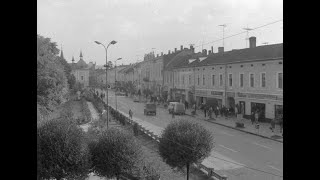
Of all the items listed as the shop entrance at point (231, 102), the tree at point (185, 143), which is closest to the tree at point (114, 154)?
the tree at point (185, 143)

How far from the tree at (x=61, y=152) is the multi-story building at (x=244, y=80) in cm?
2028

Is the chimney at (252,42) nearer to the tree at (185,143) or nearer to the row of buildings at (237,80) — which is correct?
the row of buildings at (237,80)

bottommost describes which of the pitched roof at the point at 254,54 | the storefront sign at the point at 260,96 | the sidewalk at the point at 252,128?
the sidewalk at the point at 252,128

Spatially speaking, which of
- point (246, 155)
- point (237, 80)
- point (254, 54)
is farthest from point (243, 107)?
point (246, 155)

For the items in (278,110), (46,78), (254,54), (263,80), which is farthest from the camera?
(254,54)

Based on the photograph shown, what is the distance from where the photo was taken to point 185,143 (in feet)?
43.6

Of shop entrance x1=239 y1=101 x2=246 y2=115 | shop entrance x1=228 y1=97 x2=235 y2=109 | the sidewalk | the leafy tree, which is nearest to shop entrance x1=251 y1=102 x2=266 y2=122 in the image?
the sidewalk

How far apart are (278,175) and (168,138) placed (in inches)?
184

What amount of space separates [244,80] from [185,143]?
2166 cm

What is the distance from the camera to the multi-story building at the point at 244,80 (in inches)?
1134

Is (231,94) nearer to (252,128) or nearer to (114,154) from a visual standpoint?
(252,128)

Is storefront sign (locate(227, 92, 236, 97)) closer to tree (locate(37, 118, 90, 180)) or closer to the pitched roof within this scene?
the pitched roof

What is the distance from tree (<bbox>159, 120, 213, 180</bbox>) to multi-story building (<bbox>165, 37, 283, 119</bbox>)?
1590cm
